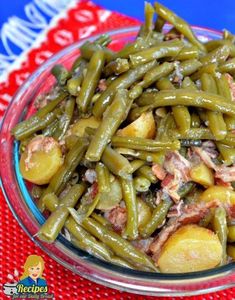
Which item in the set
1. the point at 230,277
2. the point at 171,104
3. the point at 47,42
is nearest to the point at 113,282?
the point at 230,277

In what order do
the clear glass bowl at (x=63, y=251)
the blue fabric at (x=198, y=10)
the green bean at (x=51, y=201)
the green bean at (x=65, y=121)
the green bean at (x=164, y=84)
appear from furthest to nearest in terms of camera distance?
the blue fabric at (x=198, y=10) < the green bean at (x=65, y=121) < the green bean at (x=164, y=84) < the green bean at (x=51, y=201) < the clear glass bowl at (x=63, y=251)

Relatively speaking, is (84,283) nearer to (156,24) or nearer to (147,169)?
(147,169)

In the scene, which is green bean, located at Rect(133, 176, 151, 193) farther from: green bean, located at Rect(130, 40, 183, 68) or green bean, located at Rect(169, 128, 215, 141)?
green bean, located at Rect(130, 40, 183, 68)

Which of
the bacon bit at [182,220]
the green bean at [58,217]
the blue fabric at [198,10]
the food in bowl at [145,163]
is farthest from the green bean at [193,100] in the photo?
the blue fabric at [198,10]

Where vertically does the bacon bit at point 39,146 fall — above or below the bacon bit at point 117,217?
above

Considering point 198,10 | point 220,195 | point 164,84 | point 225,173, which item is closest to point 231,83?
point 164,84

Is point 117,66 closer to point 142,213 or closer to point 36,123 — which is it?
point 36,123

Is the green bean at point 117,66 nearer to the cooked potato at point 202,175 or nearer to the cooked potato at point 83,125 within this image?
the cooked potato at point 83,125
